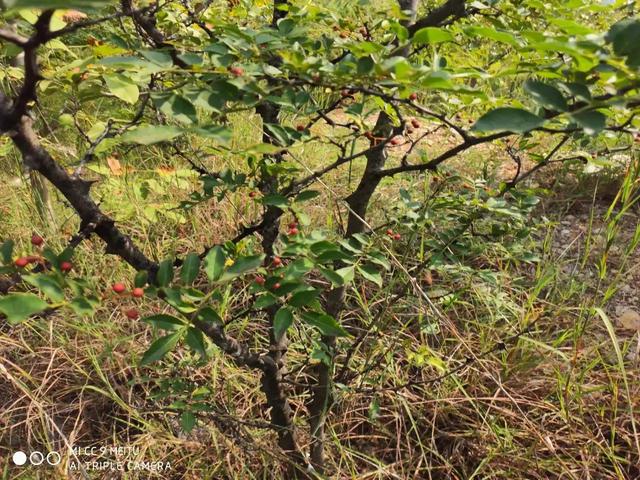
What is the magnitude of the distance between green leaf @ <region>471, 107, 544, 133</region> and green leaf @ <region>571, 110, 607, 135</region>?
3 centimetres

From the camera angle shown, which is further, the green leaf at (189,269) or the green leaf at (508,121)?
the green leaf at (189,269)

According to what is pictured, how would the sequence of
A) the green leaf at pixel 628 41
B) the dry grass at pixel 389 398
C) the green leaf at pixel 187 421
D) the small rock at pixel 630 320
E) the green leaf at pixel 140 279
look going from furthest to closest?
the small rock at pixel 630 320 → the dry grass at pixel 389 398 → the green leaf at pixel 187 421 → the green leaf at pixel 140 279 → the green leaf at pixel 628 41

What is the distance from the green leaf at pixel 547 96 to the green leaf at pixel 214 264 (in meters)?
0.44

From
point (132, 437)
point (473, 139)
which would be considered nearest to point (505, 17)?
point (473, 139)

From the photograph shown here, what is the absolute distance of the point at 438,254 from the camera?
112 centimetres

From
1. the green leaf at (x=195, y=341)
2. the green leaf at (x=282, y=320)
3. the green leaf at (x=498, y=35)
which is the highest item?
Answer: the green leaf at (x=498, y=35)

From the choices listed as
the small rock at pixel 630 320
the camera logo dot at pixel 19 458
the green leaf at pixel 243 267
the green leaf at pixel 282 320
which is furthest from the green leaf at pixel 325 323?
the small rock at pixel 630 320

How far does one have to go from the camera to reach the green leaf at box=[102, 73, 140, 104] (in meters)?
0.61

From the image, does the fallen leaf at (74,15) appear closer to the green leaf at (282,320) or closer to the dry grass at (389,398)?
the green leaf at (282,320)

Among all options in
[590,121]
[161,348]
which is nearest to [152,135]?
[161,348]

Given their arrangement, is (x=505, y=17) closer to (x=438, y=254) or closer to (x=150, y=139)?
(x=438, y=254)

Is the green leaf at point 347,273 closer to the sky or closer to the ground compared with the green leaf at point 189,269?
closer to the ground

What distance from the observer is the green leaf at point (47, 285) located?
21.5 inches

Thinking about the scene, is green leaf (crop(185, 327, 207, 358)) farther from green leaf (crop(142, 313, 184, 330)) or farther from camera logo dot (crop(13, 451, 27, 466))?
camera logo dot (crop(13, 451, 27, 466))
